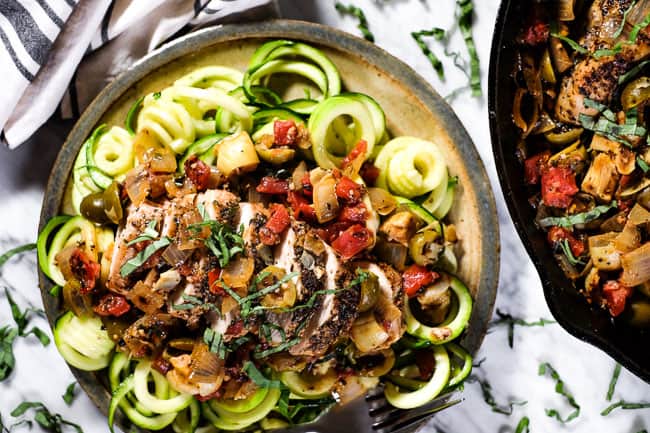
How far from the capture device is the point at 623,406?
475cm

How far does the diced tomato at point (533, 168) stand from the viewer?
384 cm

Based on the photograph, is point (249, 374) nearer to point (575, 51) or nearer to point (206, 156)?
point (206, 156)

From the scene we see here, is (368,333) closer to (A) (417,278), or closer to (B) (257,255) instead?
(A) (417,278)

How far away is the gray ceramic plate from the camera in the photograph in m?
4.38

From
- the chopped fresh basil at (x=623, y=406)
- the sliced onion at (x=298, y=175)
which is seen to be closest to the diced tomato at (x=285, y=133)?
the sliced onion at (x=298, y=175)

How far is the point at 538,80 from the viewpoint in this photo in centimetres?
384

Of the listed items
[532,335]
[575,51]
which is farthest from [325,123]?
[532,335]

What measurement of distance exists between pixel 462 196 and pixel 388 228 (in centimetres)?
60

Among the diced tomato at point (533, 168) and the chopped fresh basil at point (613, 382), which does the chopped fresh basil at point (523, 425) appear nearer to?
the chopped fresh basil at point (613, 382)

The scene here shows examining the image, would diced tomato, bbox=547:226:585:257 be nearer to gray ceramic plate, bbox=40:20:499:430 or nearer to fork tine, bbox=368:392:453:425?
gray ceramic plate, bbox=40:20:499:430

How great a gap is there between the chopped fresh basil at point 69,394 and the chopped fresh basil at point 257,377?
4.64 ft

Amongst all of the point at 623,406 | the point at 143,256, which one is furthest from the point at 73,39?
the point at 623,406

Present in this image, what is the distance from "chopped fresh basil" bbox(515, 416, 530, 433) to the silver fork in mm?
582

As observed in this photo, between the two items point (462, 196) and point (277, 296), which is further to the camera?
point (462, 196)
